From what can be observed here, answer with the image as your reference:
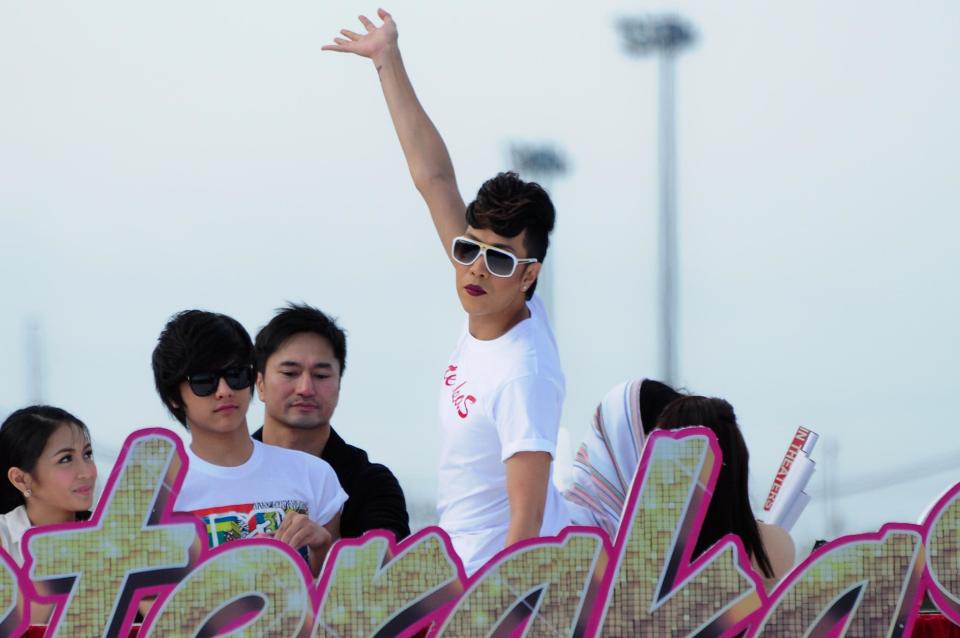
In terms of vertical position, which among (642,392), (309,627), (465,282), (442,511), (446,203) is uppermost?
(446,203)

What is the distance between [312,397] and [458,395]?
20.7 inches

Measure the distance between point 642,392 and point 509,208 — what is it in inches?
29.7

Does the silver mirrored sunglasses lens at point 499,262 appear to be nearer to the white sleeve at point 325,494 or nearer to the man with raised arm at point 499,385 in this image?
the man with raised arm at point 499,385

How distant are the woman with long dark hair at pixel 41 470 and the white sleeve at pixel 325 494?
0.60 meters

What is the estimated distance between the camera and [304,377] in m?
3.73

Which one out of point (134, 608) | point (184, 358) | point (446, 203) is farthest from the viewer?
point (446, 203)

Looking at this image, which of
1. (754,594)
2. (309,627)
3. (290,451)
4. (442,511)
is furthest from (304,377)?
(754,594)

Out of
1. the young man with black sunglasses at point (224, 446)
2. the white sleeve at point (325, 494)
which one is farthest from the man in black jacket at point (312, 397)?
the young man with black sunglasses at point (224, 446)

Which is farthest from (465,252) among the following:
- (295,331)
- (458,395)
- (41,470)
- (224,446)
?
(41,470)

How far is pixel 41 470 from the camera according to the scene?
11.8 feet

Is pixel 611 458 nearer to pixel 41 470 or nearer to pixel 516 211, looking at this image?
pixel 516 211

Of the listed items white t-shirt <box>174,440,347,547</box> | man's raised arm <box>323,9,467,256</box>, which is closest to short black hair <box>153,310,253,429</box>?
white t-shirt <box>174,440,347,547</box>

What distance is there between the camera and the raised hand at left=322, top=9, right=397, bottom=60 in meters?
3.73

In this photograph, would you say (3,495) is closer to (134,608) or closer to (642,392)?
(134,608)
